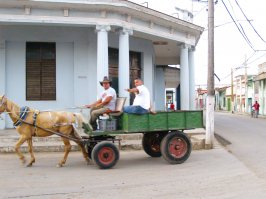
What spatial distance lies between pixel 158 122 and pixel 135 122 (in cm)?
64

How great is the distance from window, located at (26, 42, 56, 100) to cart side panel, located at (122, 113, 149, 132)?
6566 mm

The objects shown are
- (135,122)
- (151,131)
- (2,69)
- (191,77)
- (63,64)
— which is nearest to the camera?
(135,122)

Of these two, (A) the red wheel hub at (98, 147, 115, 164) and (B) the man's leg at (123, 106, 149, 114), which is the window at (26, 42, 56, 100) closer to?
(B) the man's leg at (123, 106, 149, 114)

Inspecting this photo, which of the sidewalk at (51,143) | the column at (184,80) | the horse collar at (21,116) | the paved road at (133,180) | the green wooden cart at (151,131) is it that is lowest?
the paved road at (133,180)

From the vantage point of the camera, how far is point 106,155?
8.89 metres

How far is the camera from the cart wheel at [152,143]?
34.5 feet

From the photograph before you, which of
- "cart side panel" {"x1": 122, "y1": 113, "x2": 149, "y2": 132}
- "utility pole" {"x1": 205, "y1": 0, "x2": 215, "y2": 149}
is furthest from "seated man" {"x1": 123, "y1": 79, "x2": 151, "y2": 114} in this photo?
"utility pole" {"x1": 205, "y1": 0, "x2": 215, "y2": 149}

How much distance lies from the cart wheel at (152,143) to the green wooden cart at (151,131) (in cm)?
22

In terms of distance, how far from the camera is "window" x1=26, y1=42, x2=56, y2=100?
1491 centimetres

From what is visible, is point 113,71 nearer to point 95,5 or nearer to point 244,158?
point 95,5

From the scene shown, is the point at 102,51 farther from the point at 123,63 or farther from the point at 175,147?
the point at 175,147

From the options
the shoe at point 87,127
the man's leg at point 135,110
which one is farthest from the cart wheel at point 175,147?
the shoe at point 87,127

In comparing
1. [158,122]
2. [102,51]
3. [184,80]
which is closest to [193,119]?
[158,122]

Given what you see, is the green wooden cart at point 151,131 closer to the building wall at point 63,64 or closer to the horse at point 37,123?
the horse at point 37,123
